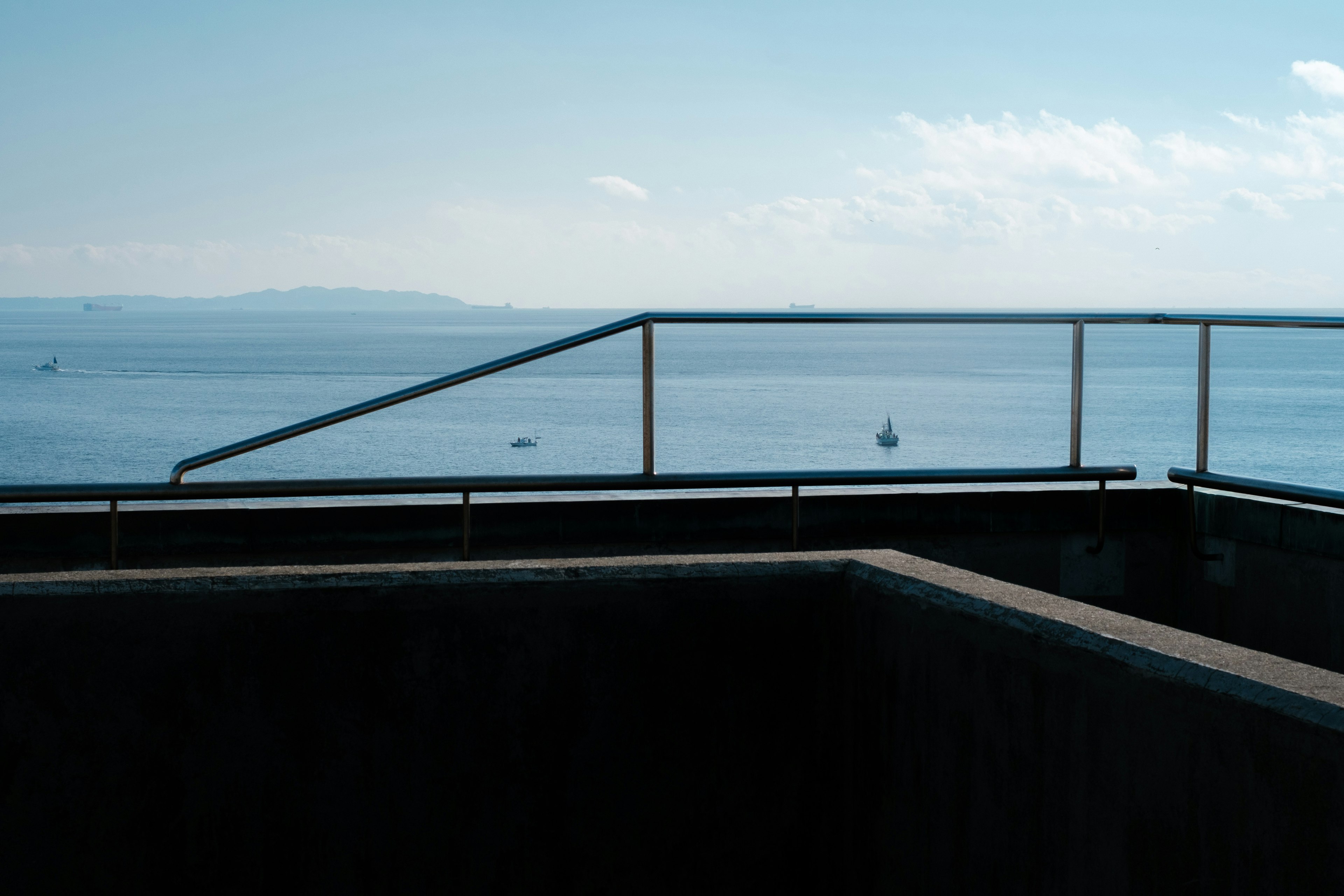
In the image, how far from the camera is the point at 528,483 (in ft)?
11.9

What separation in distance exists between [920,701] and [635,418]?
5795 centimetres

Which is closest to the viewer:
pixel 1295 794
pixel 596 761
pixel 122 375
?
pixel 1295 794

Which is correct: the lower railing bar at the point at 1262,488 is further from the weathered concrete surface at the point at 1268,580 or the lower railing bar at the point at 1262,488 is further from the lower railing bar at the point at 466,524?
the lower railing bar at the point at 466,524

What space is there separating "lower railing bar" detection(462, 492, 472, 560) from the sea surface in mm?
1332

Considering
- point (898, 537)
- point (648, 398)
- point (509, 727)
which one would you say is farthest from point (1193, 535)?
point (509, 727)

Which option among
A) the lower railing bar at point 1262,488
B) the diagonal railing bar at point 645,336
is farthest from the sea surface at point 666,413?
the lower railing bar at point 1262,488

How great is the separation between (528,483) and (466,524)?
29 cm

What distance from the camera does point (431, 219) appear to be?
13900cm

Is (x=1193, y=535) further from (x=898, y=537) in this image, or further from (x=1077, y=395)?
(x=898, y=537)

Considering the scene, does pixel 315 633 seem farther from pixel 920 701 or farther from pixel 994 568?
pixel 994 568

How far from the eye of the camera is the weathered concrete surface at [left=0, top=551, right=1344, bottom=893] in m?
2.26

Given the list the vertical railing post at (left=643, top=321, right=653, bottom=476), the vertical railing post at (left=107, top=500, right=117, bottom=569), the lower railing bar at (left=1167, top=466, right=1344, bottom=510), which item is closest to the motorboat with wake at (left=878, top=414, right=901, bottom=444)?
the lower railing bar at (left=1167, top=466, right=1344, bottom=510)

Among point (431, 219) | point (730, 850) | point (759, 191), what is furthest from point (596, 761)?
point (759, 191)

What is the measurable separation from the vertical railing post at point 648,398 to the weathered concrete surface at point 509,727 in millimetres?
1280
